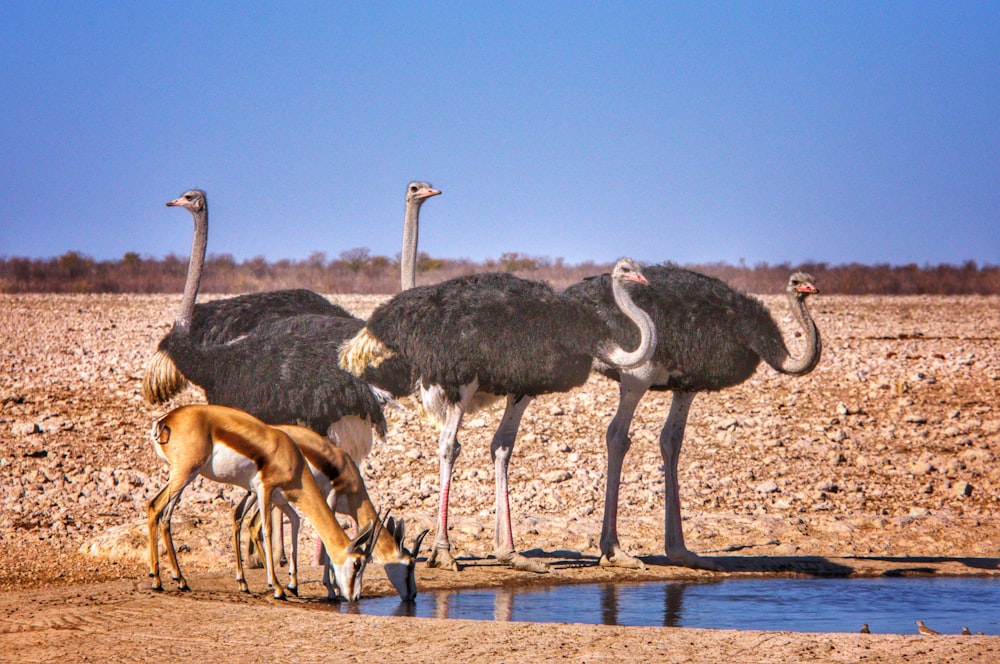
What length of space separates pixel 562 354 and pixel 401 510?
2785mm

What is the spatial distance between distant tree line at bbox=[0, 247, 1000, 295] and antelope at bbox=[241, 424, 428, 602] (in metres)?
22.7

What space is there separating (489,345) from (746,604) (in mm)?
2245

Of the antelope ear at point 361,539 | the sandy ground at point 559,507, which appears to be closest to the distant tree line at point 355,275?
the sandy ground at point 559,507

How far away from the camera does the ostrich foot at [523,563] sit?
950 centimetres

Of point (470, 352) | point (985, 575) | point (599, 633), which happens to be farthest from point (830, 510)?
point (599, 633)

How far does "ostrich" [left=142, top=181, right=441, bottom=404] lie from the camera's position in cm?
1037

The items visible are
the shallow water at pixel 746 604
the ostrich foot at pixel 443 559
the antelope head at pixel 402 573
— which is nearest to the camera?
the shallow water at pixel 746 604

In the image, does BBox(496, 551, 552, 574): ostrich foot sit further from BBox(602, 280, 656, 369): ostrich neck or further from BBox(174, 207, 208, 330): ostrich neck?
BBox(174, 207, 208, 330): ostrich neck

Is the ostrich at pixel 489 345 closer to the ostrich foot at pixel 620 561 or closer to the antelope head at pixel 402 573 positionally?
the ostrich foot at pixel 620 561

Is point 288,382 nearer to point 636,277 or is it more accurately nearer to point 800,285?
point 636,277

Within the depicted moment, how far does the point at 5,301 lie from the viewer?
85.8ft

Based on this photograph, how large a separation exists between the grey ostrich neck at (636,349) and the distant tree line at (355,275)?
21223 millimetres

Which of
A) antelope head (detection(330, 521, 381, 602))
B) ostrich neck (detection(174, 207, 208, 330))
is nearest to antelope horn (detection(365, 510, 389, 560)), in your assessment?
antelope head (detection(330, 521, 381, 602))

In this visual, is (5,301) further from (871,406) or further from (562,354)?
(562,354)
